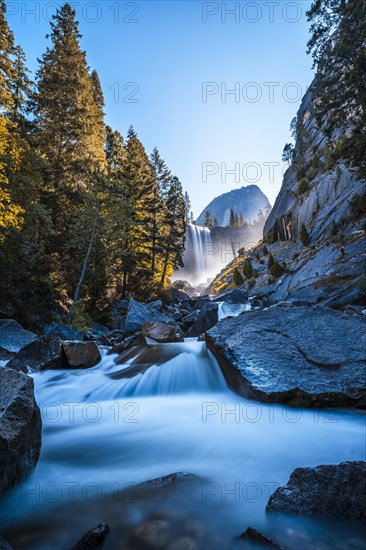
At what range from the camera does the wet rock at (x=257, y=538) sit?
2092mm

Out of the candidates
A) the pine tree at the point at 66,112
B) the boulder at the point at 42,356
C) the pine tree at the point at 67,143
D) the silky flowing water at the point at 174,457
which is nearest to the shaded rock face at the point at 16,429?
the silky flowing water at the point at 174,457

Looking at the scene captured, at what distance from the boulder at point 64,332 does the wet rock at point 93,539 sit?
1064cm

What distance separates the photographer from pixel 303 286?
17.4 meters

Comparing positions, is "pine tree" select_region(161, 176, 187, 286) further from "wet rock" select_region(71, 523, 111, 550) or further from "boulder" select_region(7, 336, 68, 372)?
"wet rock" select_region(71, 523, 111, 550)

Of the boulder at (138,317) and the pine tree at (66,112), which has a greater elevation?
the pine tree at (66,112)

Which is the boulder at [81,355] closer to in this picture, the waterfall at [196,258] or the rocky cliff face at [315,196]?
the rocky cliff face at [315,196]

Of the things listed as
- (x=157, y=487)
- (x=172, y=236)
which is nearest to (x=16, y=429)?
(x=157, y=487)

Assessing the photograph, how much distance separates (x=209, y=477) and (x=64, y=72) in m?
28.2

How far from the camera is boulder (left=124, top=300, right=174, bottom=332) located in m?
14.1

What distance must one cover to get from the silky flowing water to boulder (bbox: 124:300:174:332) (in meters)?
6.29

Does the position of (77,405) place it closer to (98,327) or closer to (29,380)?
(29,380)

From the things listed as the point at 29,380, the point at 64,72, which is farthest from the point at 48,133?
the point at 29,380

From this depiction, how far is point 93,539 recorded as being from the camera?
2.08 metres

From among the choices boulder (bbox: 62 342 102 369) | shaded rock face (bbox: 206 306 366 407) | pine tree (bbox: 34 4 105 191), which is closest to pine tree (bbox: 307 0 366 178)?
shaded rock face (bbox: 206 306 366 407)
